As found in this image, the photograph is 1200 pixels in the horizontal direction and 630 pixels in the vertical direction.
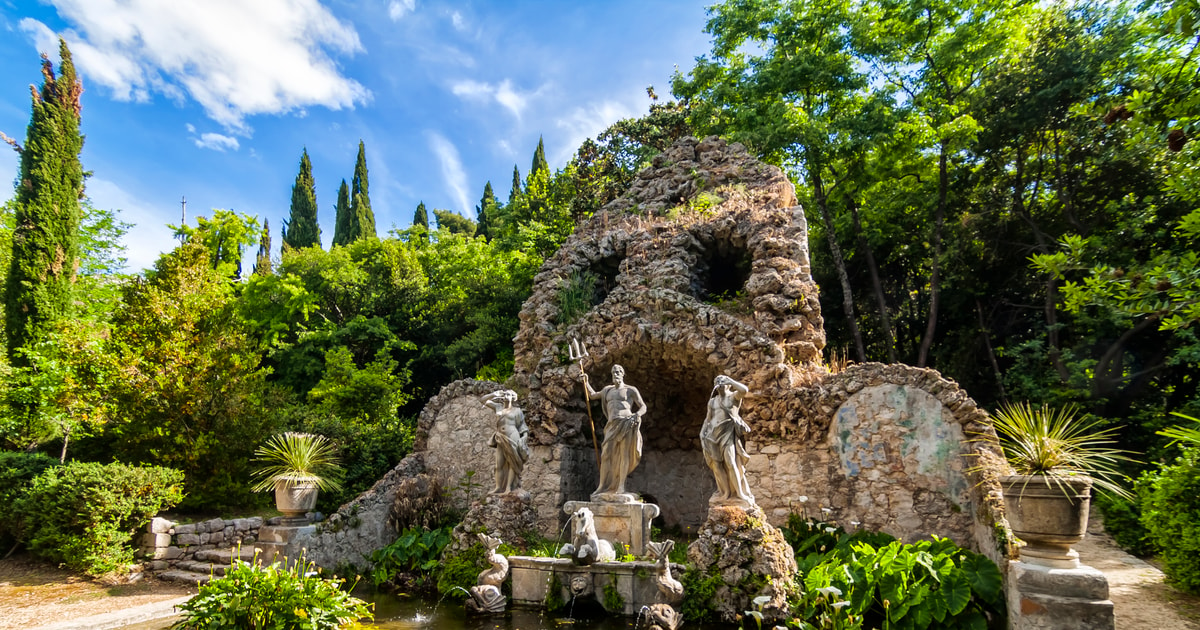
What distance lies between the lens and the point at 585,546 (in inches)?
288

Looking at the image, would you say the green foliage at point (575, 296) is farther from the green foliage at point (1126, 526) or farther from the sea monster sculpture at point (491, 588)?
the green foliage at point (1126, 526)

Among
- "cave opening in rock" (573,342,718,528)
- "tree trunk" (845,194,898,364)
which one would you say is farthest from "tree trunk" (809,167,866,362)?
"cave opening in rock" (573,342,718,528)

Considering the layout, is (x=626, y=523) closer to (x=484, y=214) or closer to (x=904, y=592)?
(x=904, y=592)

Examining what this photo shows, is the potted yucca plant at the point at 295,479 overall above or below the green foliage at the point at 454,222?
below

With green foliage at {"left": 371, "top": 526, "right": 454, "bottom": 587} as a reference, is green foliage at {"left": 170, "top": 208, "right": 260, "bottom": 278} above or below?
above

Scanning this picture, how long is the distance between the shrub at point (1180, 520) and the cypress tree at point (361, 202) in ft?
120

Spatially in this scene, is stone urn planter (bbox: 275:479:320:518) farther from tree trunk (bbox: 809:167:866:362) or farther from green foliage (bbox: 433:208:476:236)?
Result: green foliage (bbox: 433:208:476:236)

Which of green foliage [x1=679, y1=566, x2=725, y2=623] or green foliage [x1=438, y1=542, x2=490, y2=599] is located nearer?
green foliage [x1=679, y1=566, x2=725, y2=623]

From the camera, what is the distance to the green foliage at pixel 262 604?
5.22 meters

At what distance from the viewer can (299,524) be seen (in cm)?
945

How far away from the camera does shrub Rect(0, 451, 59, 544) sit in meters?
10.5

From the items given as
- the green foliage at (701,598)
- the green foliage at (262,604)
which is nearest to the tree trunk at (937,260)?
the green foliage at (701,598)

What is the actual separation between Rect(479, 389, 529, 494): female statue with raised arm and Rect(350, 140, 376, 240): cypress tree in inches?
1182

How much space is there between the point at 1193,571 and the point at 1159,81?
5.12m
